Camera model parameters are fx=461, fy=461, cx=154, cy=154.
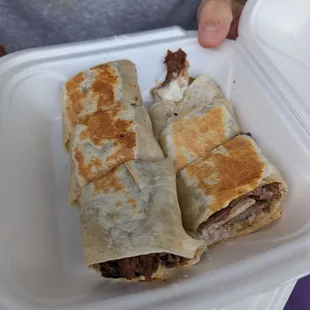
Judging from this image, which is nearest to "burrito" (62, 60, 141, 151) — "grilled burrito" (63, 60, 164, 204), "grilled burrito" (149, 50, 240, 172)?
"grilled burrito" (63, 60, 164, 204)

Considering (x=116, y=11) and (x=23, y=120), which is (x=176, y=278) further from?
(x=116, y=11)

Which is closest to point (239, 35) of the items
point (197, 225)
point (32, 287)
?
point (197, 225)

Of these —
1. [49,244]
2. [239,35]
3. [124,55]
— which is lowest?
[49,244]

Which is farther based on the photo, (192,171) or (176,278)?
(192,171)

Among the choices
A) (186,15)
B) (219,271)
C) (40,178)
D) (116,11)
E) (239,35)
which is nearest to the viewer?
(219,271)

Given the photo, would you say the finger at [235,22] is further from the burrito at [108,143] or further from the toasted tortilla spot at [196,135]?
the burrito at [108,143]

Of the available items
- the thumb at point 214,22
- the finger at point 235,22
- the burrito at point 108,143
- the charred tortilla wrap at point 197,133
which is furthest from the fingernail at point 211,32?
the burrito at point 108,143

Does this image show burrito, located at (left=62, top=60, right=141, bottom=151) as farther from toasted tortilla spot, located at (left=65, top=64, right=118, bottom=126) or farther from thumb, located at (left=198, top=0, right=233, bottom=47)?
thumb, located at (left=198, top=0, right=233, bottom=47)
